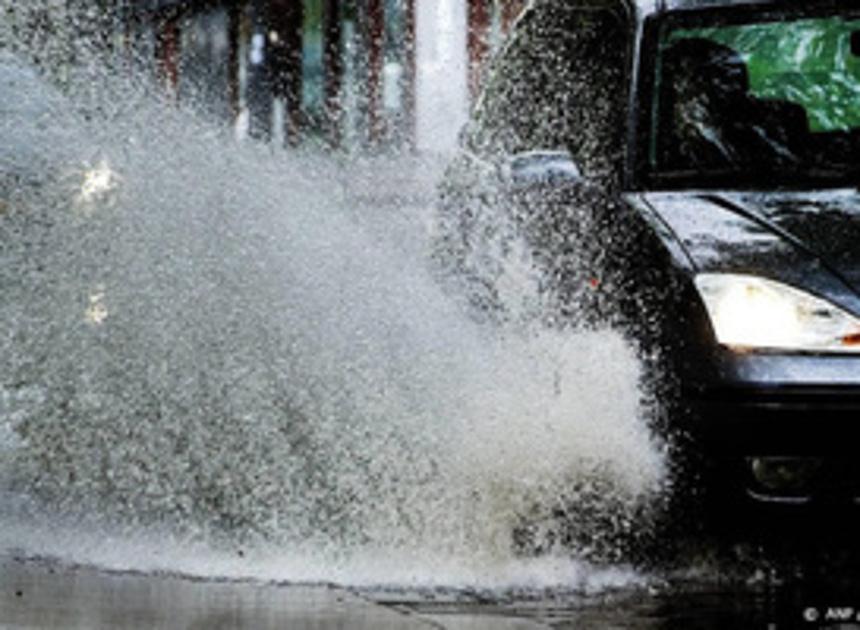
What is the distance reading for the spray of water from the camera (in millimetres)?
6062

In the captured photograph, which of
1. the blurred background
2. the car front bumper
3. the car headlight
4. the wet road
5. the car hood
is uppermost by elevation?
the blurred background

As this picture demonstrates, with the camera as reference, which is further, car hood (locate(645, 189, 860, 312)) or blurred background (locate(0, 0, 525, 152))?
blurred background (locate(0, 0, 525, 152))

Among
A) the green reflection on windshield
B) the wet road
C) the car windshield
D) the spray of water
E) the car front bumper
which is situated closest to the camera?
the wet road

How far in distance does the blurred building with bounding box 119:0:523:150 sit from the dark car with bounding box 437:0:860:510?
14.4 meters

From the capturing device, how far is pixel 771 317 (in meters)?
5.56

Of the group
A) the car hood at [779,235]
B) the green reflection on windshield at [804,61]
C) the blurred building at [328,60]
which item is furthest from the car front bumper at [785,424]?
the blurred building at [328,60]

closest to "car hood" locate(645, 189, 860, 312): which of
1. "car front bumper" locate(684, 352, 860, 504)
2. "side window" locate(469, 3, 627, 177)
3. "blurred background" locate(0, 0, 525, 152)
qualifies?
"car front bumper" locate(684, 352, 860, 504)

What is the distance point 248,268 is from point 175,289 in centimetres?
28

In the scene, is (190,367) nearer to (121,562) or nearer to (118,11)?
(121,562)

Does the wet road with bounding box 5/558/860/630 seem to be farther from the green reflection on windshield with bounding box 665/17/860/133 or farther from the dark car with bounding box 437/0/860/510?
the green reflection on windshield with bounding box 665/17/860/133

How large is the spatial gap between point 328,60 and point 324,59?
0.16 ft

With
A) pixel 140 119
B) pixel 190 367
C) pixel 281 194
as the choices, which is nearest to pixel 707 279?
pixel 190 367

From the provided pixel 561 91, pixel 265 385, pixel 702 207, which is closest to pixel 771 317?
pixel 702 207

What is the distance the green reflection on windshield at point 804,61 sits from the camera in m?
6.84
